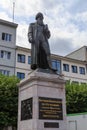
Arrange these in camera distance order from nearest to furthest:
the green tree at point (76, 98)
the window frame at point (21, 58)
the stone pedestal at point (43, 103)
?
the stone pedestal at point (43, 103) < the green tree at point (76, 98) < the window frame at point (21, 58)

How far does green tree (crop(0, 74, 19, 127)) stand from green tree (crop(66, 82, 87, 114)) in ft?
20.5

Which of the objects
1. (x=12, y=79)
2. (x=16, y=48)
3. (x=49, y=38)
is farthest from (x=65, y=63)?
(x=49, y=38)

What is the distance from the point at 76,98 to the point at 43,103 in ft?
61.6

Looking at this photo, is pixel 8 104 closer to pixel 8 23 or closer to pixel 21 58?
pixel 21 58

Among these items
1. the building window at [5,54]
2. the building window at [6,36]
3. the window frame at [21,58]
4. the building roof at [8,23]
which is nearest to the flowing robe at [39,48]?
the building window at [5,54]

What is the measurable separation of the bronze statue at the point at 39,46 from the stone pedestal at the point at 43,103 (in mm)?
836

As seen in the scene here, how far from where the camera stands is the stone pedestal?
36.5 feet

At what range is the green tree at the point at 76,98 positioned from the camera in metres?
29.3

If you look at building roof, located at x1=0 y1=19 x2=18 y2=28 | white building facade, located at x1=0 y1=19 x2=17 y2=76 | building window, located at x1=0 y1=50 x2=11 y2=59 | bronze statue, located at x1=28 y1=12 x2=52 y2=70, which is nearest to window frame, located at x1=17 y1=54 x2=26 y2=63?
white building facade, located at x1=0 y1=19 x2=17 y2=76

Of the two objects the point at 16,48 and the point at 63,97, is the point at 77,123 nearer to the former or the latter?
the point at 63,97

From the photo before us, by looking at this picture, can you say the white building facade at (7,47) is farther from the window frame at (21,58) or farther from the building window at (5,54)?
the window frame at (21,58)

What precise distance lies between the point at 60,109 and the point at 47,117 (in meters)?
0.79

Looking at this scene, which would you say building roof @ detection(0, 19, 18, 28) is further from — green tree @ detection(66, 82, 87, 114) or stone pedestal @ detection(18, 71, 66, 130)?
stone pedestal @ detection(18, 71, 66, 130)

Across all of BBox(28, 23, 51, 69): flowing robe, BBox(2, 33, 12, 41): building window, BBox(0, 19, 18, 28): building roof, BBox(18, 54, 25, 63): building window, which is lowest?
BBox(28, 23, 51, 69): flowing robe
